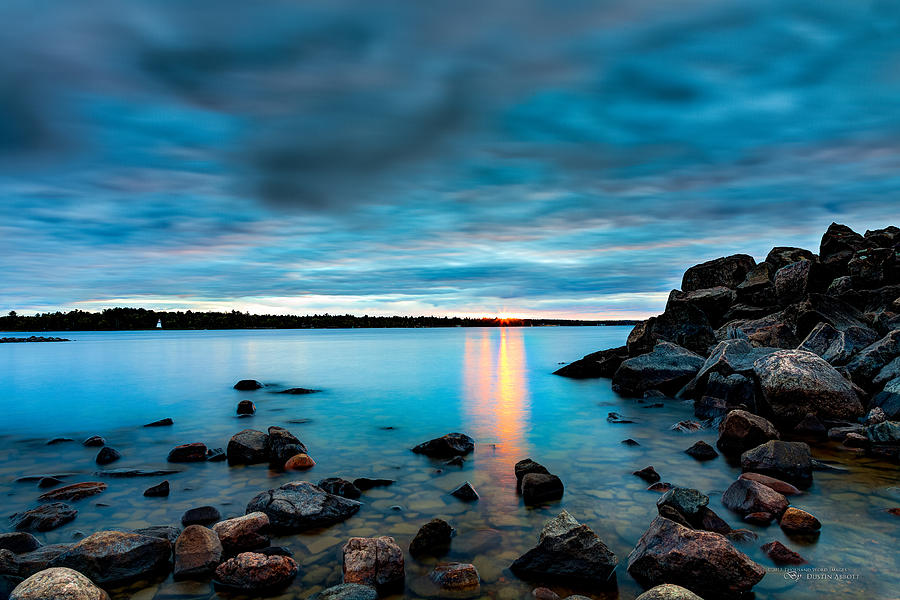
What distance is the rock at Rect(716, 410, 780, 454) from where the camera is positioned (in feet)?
35.9

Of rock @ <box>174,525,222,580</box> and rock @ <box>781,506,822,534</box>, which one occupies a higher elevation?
rock @ <box>174,525,222,580</box>

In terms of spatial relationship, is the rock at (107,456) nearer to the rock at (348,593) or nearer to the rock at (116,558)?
the rock at (116,558)

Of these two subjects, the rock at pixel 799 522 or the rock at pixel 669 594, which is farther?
the rock at pixel 799 522

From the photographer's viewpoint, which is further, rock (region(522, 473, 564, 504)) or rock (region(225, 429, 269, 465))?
rock (region(225, 429, 269, 465))

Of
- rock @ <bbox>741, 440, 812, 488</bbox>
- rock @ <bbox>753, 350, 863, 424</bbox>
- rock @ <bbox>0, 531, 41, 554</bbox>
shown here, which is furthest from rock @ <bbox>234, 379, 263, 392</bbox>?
rock @ <bbox>741, 440, 812, 488</bbox>

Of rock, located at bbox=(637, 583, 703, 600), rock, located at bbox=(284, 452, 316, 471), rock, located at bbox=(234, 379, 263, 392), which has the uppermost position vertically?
rock, located at bbox=(637, 583, 703, 600)

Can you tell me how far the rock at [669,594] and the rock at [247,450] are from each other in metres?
8.80

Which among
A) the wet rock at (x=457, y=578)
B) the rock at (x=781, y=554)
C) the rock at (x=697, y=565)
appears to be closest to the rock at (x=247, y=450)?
the wet rock at (x=457, y=578)

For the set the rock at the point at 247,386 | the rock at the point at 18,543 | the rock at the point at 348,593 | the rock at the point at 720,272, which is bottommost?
the rock at the point at 247,386

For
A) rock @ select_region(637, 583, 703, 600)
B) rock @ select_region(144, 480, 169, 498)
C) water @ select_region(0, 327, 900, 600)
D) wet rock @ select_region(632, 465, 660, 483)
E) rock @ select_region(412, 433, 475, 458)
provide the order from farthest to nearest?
rock @ select_region(412, 433, 475, 458) < wet rock @ select_region(632, 465, 660, 483) < rock @ select_region(144, 480, 169, 498) < water @ select_region(0, 327, 900, 600) < rock @ select_region(637, 583, 703, 600)

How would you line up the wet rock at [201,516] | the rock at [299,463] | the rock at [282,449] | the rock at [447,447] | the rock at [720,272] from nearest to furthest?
the wet rock at [201,516], the rock at [299,463], the rock at [282,449], the rock at [447,447], the rock at [720,272]

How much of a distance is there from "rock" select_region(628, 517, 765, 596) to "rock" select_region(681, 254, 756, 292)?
2938 centimetres

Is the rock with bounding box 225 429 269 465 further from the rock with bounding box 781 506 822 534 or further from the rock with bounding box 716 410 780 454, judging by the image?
the rock with bounding box 716 410 780 454

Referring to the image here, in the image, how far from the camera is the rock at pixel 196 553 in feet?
18.9
